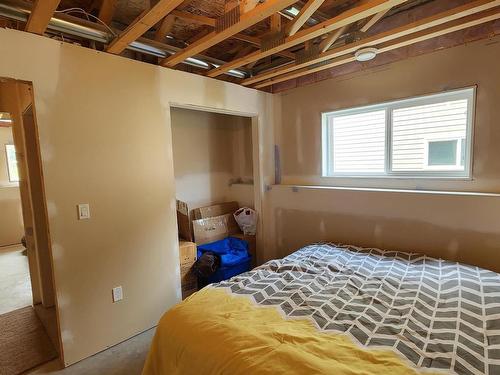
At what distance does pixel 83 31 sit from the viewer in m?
1.86

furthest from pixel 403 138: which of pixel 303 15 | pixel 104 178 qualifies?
pixel 104 178

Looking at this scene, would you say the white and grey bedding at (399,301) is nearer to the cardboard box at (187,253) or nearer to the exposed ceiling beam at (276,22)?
the cardboard box at (187,253)

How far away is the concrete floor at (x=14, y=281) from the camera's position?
3.00m

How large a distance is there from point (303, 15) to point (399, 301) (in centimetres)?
188

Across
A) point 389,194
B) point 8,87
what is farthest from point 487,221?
point 8,87

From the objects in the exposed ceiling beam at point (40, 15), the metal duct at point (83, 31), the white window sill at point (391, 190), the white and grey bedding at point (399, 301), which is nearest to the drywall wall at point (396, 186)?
the white window sill at point (391, 190)

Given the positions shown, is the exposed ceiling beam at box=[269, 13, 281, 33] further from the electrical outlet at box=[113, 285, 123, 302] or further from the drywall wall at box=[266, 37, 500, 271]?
the electrical outlet at box=[113, 285, 123, 302]

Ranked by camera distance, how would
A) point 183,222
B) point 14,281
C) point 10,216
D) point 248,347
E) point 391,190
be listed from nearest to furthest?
point 248,347 → point 391,190 → point 183,222 → point 14,281 → point 10,216

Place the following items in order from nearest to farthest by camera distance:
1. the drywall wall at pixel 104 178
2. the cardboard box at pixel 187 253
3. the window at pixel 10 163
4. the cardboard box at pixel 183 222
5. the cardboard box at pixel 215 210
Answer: the drywall wall at pixel 104 178 → the cardboard box at pixel 187 253 → the cardboard box at pixel 183 222 → the cardboard box at pixel 215 210 → the window at pixel 10 163

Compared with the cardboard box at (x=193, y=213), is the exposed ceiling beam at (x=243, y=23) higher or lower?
higher

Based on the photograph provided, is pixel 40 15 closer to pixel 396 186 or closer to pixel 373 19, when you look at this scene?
pixel 373 19

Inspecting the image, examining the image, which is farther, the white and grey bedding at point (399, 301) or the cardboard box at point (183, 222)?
the cardboard box at point (183, 222)

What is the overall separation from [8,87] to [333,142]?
11.7 feet

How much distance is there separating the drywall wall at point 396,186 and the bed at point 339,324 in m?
0.36
